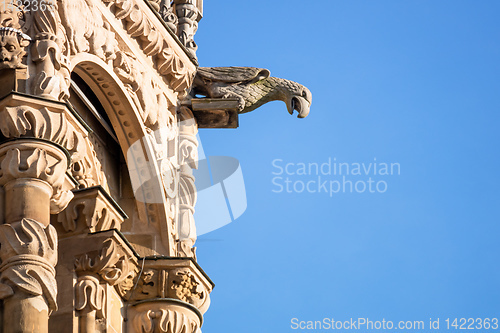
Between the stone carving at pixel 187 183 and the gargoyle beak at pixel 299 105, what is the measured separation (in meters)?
1.36

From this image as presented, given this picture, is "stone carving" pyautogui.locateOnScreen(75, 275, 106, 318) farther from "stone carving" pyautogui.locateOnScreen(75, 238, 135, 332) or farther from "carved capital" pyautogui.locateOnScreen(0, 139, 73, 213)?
"carved capital" pyautogui.locateOnScreen(0, 139, 73, 213)

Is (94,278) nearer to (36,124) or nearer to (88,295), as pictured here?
(88,295)

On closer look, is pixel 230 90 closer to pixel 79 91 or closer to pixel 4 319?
pixel 79 91

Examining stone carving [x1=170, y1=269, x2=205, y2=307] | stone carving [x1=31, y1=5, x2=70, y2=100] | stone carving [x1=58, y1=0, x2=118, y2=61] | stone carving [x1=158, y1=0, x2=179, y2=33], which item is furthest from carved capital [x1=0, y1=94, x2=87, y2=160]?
stone carving [x1=158, y1=0, x2=179, y2=33]

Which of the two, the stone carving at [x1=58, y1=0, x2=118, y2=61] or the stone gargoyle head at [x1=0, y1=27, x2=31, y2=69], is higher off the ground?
the stone carving at [x1=58, y1=0, x2=118, y2=61]

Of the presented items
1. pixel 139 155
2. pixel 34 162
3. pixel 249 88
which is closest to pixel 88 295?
pixel 34 162

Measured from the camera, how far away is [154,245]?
16.5 m

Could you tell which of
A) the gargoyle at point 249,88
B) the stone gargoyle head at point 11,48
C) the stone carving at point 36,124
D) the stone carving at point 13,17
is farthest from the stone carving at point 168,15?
the stone carving at point 36,124

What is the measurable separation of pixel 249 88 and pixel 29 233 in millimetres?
5663

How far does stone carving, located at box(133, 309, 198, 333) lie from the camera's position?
15.8 m

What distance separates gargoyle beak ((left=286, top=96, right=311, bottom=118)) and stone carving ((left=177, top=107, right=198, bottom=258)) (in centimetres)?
136

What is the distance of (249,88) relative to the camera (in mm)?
18297

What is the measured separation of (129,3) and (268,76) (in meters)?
2.72

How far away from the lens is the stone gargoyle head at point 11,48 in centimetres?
1395
